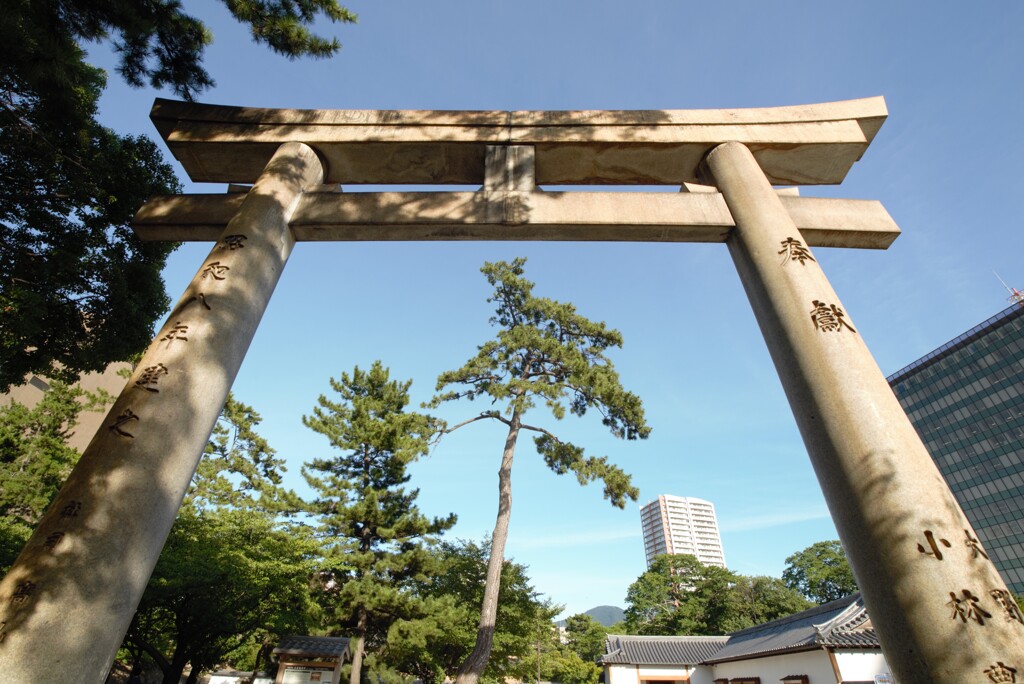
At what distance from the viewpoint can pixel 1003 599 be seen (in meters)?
2.21

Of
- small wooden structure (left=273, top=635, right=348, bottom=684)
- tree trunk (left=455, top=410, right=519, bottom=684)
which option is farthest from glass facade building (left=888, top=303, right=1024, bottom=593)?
small wooden structure (left=273, top=635, right=348, bottom=684)

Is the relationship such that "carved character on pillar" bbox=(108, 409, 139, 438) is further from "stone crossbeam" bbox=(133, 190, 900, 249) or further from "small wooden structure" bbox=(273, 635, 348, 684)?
"small wooden structure" bbox=(273, 635, 348, 684)

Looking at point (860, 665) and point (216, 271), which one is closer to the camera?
point (216, 271)

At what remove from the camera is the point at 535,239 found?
Answer: 4.19m

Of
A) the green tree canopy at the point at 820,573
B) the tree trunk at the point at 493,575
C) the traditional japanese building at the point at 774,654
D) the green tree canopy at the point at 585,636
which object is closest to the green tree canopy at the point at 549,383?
the tree trunk at the point at 493,575

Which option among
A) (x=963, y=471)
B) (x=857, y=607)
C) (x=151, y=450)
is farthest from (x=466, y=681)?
(x=963, y=471)

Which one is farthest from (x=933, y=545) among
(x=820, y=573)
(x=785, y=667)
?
(x=820, y=573)

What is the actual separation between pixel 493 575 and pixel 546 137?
987 centimetres

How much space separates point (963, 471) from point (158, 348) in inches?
2873

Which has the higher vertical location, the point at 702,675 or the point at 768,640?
the point at 768,640

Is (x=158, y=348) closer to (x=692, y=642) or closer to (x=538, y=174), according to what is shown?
(x=538, y=174)

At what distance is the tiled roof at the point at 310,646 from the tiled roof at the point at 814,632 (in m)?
13.2

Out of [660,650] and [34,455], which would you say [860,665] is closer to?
[660,650]

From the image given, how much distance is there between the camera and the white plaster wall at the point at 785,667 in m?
13.3
